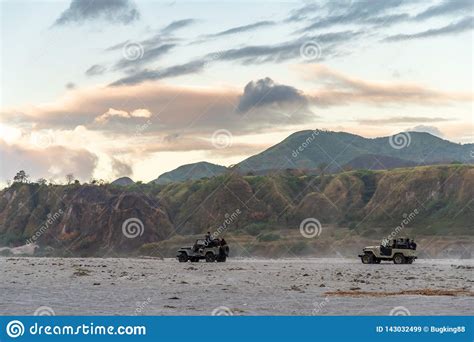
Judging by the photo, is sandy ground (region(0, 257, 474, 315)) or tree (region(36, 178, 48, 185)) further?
tree (region(36, 178, 48, 185))

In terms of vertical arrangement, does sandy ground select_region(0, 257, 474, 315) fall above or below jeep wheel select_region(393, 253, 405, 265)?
below

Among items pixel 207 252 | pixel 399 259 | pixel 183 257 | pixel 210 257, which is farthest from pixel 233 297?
pixel 183 257

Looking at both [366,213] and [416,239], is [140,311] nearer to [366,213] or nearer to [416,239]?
[416,239]

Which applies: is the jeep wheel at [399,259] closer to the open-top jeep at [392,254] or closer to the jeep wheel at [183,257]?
the open-top jeep at [392,254]

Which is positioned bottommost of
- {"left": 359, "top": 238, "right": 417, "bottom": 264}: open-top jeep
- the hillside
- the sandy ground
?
the sandy ground

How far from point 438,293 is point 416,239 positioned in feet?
267

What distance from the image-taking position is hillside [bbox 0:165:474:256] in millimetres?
121062

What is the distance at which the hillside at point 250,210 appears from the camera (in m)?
121

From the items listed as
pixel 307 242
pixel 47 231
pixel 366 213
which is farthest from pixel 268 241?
pixel 47 231

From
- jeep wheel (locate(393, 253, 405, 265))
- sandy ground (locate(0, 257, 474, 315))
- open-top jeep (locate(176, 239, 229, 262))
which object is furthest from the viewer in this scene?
open-top jeep (locate(176, 239, 229, 262))

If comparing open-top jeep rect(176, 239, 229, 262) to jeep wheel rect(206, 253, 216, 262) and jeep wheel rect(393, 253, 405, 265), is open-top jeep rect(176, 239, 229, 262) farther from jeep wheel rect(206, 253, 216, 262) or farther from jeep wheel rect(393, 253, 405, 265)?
jeep wheel rect(393, 253, 405, 265)

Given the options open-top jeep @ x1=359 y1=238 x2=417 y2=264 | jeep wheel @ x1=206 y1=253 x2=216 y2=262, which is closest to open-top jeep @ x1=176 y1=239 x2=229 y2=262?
jeep wheel @ x1=206 y1=253 x2=216 y2=262
